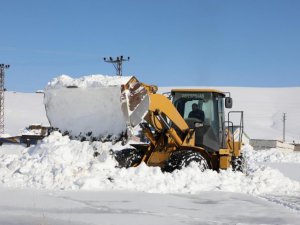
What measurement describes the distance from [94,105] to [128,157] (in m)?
1.70

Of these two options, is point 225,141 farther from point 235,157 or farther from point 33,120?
point 33,120

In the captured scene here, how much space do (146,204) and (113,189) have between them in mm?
1420

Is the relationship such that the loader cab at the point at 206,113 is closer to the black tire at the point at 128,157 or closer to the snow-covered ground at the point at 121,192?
the snow-covered ground at the point at 121,192

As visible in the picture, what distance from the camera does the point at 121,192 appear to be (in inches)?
322

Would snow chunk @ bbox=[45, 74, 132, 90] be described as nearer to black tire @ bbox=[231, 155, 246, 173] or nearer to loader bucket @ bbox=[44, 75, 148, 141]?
loader bucket @ bbox=[44, 75, 148, 141]

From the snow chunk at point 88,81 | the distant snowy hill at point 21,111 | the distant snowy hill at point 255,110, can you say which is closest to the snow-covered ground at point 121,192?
the snow chunk at point 88,81

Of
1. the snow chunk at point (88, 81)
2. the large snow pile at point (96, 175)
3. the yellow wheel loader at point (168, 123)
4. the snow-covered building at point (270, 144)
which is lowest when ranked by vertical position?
the snow-covered building at point (270, 144)

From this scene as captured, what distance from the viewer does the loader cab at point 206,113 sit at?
11.0 m

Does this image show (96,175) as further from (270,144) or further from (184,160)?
(270,144)

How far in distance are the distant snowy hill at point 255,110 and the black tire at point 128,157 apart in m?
51.9

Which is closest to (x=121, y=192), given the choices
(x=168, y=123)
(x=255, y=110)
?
(x=168, y=123)

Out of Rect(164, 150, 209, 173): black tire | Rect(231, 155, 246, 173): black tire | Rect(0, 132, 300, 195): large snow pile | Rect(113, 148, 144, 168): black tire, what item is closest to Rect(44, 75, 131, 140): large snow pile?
Rect(0, 132, 300, 195): large snow pile

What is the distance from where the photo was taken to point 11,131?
2443 inches

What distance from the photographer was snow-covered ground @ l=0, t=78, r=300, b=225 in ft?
20.1
